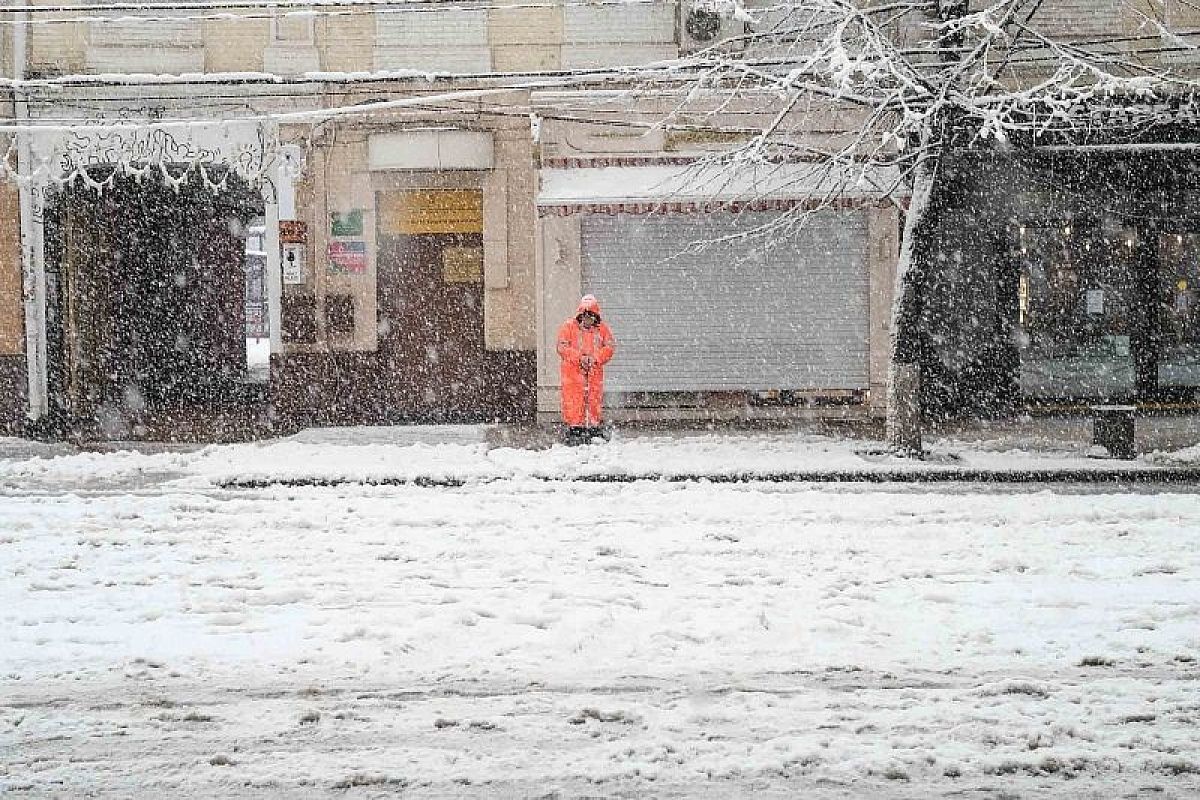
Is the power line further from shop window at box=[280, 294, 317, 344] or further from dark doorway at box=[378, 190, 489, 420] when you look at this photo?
shop window at box=[280, 294, 317, 344]

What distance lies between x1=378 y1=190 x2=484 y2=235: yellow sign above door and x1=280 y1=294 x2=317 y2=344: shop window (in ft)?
5.46

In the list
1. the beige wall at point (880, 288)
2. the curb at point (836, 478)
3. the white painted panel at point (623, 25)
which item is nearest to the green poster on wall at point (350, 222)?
the white painted panel at point (623, 25)

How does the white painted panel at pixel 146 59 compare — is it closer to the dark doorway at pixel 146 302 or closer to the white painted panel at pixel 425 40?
the dark doorway at pixel 146 302

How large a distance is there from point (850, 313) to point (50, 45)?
13.0m

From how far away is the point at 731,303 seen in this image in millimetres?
17938

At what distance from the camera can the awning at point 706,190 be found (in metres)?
15.9

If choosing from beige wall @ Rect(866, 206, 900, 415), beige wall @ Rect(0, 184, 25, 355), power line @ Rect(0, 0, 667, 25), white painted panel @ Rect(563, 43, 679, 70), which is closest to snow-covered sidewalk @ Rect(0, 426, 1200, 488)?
beige wall @ Rect(866, 206, 900, 415)

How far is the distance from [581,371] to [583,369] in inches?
1.4

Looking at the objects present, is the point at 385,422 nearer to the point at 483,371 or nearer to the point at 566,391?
the point at 483,371

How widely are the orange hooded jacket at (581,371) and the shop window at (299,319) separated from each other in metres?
5.50

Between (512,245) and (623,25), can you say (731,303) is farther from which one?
Result: (623,25)

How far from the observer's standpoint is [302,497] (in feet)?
36.0

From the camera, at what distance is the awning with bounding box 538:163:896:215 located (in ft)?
52.0

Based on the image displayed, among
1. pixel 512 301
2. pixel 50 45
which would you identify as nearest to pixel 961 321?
pixel 512 301
